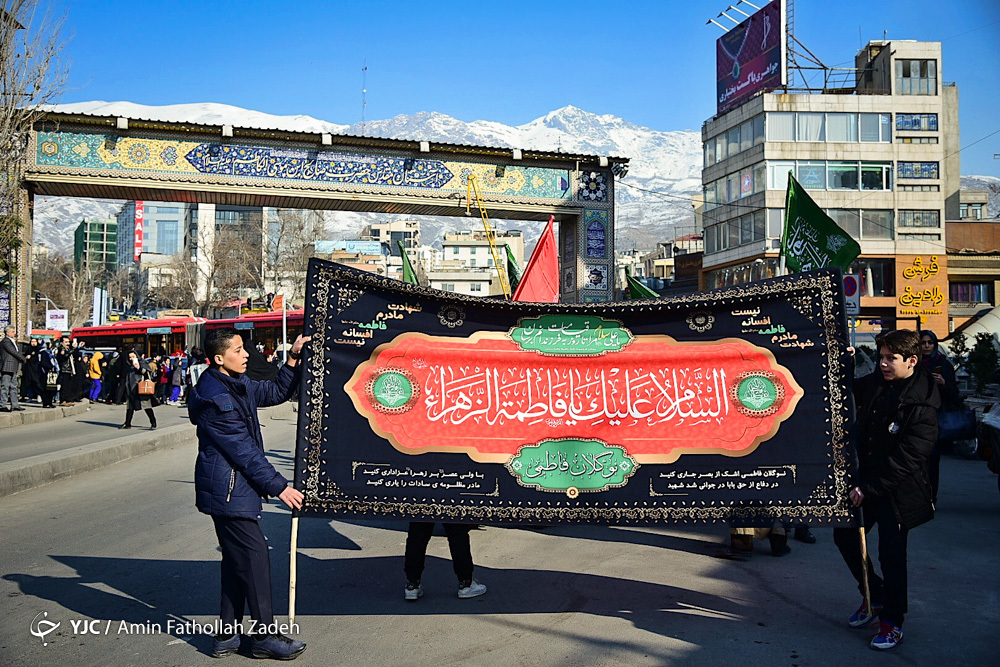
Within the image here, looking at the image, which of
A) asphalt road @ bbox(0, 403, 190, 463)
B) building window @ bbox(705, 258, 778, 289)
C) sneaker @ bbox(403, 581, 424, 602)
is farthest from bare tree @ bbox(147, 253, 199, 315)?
sneaker @ bbox(403, 581, 424, 602)

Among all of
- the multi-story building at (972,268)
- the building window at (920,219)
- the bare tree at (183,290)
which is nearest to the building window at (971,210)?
the multi-story building at (972,268)

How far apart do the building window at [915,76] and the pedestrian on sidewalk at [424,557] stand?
50873 mm

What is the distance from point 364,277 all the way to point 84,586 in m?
3.25

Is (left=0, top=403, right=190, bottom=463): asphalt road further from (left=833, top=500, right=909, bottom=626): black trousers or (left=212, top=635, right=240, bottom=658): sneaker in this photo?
(left=833, top=500, right=909, bottom=626): black trousers

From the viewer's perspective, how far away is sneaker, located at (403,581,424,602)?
18.8ft

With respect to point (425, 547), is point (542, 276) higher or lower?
higher

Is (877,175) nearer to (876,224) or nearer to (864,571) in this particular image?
(876,224)

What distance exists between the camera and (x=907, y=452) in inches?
190

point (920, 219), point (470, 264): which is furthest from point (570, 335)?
point (470, 264)

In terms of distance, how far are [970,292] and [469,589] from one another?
54740 mm

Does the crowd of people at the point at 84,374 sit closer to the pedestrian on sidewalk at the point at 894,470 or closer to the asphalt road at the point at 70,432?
the asphalt road at the point at 70,432

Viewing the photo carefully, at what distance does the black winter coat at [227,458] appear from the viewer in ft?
15.2

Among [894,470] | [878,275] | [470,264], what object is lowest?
[894,470]

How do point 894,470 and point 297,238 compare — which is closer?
point 894,470
